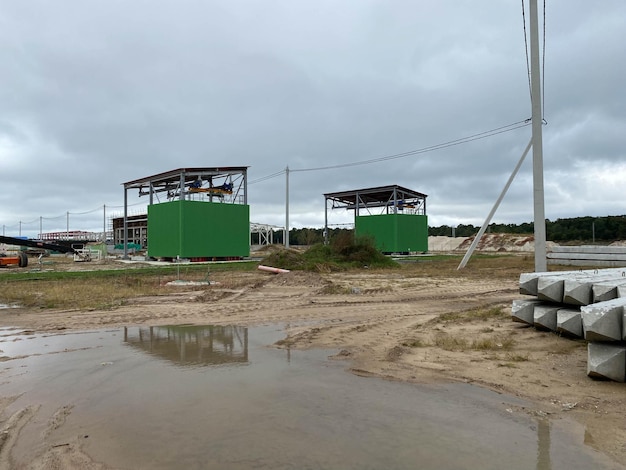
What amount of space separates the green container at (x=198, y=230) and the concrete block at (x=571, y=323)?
108 ft

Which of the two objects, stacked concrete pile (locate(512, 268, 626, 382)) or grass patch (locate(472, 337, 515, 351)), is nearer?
stacked concrete pile (locate(512, 268, 626, 382))

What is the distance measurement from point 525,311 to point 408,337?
8.16 feet

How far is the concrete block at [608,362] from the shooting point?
17.9 feet

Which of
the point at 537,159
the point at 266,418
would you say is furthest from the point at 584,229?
the point at 266,418

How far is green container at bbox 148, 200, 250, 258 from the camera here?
3719 centimetres

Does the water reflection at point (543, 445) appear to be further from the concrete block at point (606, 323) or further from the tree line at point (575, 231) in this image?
the tree line at point (575, 231)

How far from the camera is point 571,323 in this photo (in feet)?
24.8

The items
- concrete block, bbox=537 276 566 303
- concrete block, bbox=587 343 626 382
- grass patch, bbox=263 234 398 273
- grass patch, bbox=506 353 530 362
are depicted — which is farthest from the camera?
grass patch, bbox=263 234 398 273

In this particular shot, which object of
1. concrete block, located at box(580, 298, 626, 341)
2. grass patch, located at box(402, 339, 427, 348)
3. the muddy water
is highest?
concrete block, located at box(580, 298, 626, 341)

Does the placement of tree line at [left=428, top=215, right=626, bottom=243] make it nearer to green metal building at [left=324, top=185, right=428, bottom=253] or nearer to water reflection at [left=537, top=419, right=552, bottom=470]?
green metal building at [left=324, top=185, right=428, bottom=253]

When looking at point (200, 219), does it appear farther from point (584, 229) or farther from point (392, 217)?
point (584, 229)

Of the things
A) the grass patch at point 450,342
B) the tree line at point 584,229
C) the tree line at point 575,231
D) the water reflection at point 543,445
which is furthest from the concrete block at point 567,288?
the tree line at point 584,229

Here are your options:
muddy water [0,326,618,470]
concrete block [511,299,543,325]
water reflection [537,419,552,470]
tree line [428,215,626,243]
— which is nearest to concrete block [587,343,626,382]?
muddy water [0,326,618,470]

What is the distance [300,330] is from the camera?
9500mm
